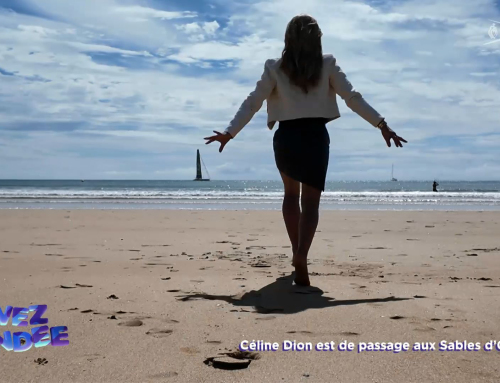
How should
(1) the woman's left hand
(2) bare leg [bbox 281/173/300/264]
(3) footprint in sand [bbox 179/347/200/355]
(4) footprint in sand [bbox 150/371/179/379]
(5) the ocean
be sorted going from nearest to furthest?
1. (4) footprint in sand [bbox 150/371/179/379]
2. (3) footprint in sand [bbox 179/347/200/355]
3. (1) the woman's left hand
4. (2) bare leg [bbox 281/173/300/264]
5. (5) the ocean

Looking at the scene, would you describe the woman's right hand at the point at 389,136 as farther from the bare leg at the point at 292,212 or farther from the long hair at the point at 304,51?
the bare leg at the point at 292,212

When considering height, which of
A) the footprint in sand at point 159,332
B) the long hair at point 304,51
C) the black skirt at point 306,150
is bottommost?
the footprint in sand at point 159,332

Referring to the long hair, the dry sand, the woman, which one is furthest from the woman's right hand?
the dry sand

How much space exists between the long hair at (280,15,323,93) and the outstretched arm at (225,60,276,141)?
5.7 inches

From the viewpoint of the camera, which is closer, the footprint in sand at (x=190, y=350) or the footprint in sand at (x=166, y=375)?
the footprint in sand at (x=166, y=375)

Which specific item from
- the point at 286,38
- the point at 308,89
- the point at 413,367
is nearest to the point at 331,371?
the point at 413,367

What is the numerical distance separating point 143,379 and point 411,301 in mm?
1583

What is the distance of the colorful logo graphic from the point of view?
77.0 inches

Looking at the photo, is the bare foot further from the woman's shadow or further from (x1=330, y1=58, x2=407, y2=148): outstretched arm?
(x1=330, y1=58, x2=407, y2=148): outstretched arm

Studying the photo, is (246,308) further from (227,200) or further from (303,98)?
(227,200)

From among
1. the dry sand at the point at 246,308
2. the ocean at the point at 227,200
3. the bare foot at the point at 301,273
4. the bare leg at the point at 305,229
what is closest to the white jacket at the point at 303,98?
the bare leg at the point at 305,229

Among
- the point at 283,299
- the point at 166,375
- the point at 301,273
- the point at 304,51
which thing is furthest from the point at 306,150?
the point at 166,375

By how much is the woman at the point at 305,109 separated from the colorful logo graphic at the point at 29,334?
1352mm

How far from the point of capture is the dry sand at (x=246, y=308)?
1.74 m
